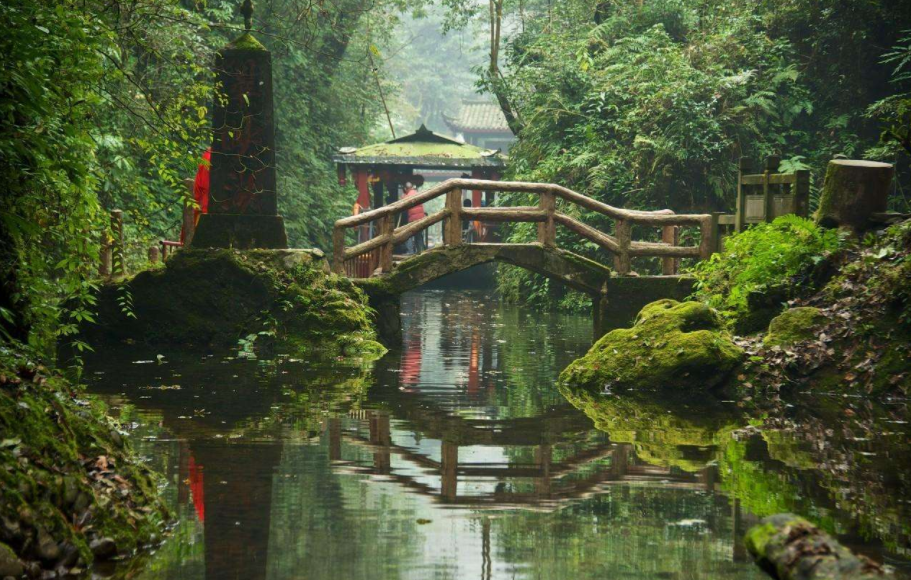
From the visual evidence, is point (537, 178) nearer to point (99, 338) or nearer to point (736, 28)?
point (736, 28)

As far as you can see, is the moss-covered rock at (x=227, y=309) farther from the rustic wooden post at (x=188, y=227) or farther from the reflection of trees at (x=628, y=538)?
the reflection of trees at (x=628, y=538)

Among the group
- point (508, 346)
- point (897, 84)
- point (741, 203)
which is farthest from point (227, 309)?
point (897, 84)

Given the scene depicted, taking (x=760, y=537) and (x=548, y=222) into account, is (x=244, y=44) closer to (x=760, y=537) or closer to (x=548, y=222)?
(x=548, y=222)

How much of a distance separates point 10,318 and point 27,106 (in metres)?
1.27

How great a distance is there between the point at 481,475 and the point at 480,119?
43.7 meters

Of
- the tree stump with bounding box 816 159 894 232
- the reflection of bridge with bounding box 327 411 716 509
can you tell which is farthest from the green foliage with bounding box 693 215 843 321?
the reflection of bridge with bounding box 327 411 716 509

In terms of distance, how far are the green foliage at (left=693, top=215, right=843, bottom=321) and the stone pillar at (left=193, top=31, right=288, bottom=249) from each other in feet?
19.0

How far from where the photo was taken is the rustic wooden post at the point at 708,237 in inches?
688

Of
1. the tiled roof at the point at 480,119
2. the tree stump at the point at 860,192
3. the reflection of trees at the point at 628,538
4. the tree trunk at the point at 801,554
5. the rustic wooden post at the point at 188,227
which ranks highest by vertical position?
the tiled roof at the point at 480,119

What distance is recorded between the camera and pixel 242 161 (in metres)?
15.8

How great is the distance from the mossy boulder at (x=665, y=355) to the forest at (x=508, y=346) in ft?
0.11

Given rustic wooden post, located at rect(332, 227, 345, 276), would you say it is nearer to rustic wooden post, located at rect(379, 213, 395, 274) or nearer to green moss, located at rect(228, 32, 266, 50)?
rustic wooden post, located at rect(379, 213, 395, 274)

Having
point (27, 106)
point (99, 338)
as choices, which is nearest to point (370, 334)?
point (99, 338)

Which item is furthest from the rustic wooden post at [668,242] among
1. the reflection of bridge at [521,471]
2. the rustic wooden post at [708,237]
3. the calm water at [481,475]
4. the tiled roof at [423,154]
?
the tiled roof at [423,154]
